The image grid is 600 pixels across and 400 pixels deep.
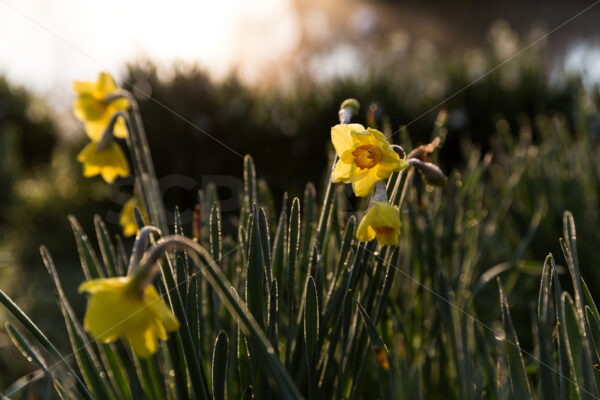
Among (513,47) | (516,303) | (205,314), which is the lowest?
(516,303)

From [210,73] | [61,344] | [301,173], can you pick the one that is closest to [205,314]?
[61,344]

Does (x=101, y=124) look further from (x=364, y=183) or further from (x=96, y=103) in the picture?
(x=364, y=183)

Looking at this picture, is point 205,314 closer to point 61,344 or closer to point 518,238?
point 518,238

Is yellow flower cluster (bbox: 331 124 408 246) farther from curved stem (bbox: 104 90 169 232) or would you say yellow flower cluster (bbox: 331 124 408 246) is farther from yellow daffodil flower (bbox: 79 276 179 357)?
curved stem (bbox: 104 90 169 232)

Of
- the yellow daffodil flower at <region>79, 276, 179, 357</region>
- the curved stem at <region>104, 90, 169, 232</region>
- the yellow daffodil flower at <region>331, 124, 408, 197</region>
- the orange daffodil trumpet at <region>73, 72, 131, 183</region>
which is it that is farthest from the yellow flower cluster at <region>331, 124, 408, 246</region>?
the orange daffodil trumpet at <region>73, 72, 131, 183</region>

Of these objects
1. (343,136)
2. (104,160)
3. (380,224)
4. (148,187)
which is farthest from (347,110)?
(104,160)

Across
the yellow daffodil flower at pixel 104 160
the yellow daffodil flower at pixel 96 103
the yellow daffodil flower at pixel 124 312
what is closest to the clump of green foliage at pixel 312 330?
the yellow daffodil flower at pixel 124 312

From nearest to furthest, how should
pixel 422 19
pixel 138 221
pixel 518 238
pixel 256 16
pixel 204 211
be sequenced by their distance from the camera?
pixel 138 221, pixel 204 211, pixel 518 238, pixel 256 16, pixel 422 19
